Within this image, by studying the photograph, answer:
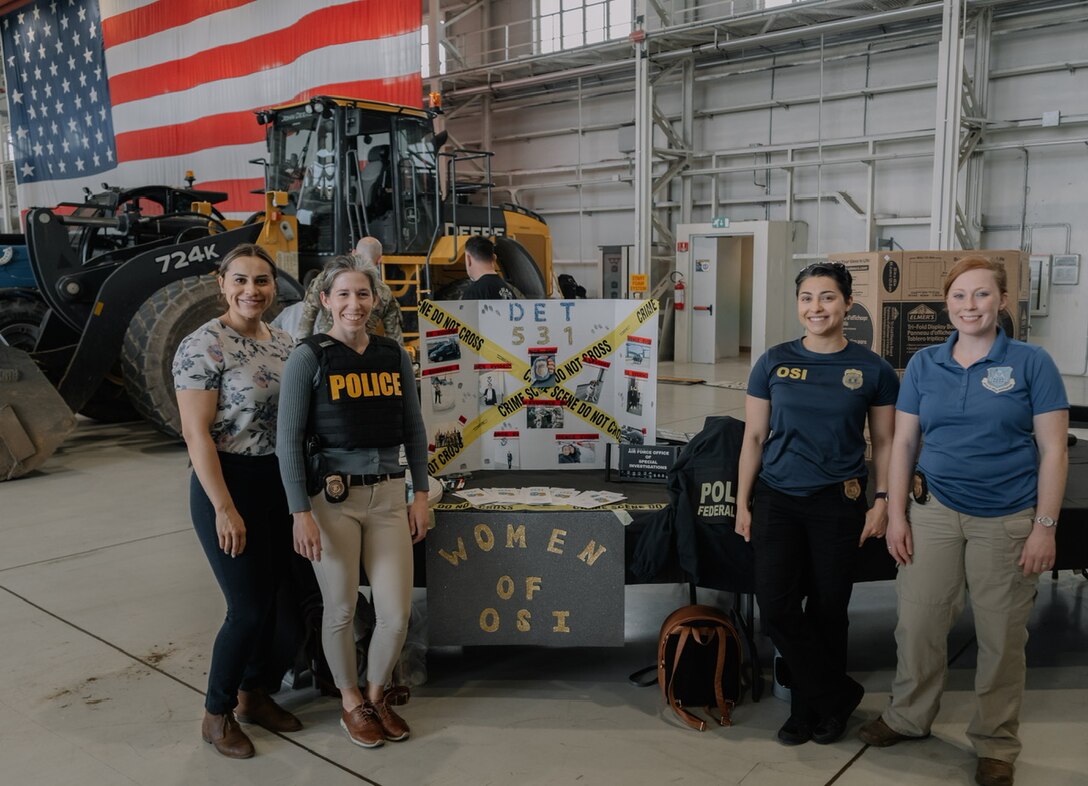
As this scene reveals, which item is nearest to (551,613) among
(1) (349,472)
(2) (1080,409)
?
(1) (349,472)

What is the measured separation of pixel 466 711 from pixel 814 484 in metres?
1.32

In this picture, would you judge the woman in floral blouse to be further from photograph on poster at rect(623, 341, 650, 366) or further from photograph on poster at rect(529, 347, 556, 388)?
photograph on poster at rect(623, 341, 650, 366)

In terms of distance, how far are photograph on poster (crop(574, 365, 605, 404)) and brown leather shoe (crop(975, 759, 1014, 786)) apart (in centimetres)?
182

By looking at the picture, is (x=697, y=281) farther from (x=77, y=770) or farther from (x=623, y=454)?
(x=77, y=770)

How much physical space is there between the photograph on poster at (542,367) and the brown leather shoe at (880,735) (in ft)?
5.46

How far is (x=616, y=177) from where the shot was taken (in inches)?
588

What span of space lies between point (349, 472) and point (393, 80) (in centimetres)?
934

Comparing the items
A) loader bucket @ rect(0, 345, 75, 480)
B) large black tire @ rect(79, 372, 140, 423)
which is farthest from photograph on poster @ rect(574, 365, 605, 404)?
large black tire @ rect(79, 372, 140, 423)

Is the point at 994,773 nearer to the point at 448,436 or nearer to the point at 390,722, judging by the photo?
the point at 390,722

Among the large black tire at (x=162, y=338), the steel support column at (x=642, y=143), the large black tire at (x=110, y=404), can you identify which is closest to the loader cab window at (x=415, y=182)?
the large black tire at (x=162, y=338)

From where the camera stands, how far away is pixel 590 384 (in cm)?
367

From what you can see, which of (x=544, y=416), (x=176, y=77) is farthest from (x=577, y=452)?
(x=176, y=77)

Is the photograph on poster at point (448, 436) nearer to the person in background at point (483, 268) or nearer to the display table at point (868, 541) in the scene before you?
the display table at point (868, 541)

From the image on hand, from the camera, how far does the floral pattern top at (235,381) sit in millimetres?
2504
